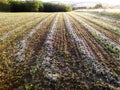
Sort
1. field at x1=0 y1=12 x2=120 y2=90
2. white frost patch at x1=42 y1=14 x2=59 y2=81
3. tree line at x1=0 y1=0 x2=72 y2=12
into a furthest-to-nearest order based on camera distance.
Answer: tree line at x1=0 y1=0 x2=72 y2=12
white frost patch at x1=42 y1=14 x2=59 y2=81
field at x1=0 y1=12 x2=120 y2=90

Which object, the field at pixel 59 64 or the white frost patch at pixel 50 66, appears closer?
the field at pixel 59 64

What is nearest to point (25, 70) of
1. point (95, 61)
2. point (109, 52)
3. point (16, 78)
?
point (16, 78)


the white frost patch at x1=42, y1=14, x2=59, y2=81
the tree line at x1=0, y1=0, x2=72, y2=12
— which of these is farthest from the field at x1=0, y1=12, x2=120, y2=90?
the tree line at x1=0, y1=0, x2=72, y2=12

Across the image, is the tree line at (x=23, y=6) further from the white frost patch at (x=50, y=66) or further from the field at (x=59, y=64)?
the white frost patch at (x=50, y=66)

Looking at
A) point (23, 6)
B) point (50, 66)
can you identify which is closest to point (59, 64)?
point (50, 66)

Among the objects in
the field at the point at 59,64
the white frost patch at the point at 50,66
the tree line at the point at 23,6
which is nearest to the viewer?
the field at the point at 59,64

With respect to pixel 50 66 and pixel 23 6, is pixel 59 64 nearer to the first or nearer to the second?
pixel 50 66

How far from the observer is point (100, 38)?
12156 millimetres

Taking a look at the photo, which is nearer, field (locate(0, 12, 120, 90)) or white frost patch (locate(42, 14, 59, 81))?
field (locate(0, 12, 120, 90))

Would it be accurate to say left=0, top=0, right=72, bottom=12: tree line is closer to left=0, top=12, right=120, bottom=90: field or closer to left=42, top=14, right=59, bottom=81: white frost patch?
left=0, top=12, right=120, bottom=90: field

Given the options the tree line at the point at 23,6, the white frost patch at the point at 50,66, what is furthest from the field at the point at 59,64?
the tree line at the point at 23,6

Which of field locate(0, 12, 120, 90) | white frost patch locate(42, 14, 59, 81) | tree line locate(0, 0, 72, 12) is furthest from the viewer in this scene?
tree line locate(0, 0, 72, 12)

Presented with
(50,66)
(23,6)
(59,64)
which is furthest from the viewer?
(23,6)

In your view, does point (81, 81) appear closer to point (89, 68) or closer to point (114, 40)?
point (89, 68)
